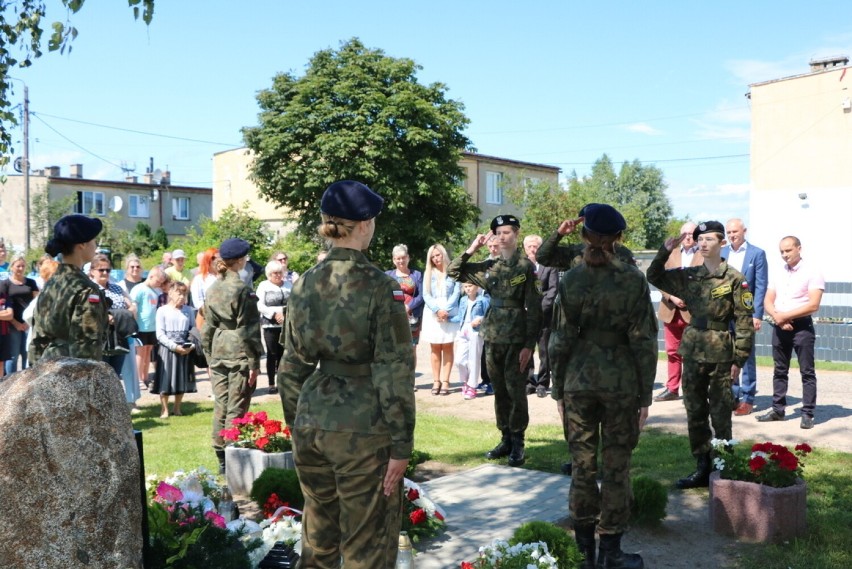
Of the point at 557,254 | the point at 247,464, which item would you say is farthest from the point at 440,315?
the point at 557,254

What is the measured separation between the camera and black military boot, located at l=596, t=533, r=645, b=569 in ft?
18.3

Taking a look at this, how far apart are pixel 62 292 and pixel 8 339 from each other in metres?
7.52

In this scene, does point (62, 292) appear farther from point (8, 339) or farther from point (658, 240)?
point (658, 240)

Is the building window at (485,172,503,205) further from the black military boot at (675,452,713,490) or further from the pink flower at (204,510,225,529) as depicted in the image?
the pink flower at (204,510,225,529)

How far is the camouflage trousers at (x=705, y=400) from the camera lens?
745 centimetres

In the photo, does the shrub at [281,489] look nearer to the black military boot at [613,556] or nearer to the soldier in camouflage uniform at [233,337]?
the soldier in camouflage uniform at [233,337]

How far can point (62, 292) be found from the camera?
626 centimetres

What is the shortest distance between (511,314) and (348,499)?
4.51m

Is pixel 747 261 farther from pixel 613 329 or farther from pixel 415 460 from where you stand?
pixel 613 329

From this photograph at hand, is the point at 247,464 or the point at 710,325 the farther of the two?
the point at 247,464

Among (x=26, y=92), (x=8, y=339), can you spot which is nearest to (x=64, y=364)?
(x=8, y=339)

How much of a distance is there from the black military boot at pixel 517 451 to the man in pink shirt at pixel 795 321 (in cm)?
373

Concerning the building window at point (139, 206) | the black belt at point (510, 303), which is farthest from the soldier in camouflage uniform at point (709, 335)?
the building window at point (139, 206)

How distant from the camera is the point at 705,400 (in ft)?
24.8
